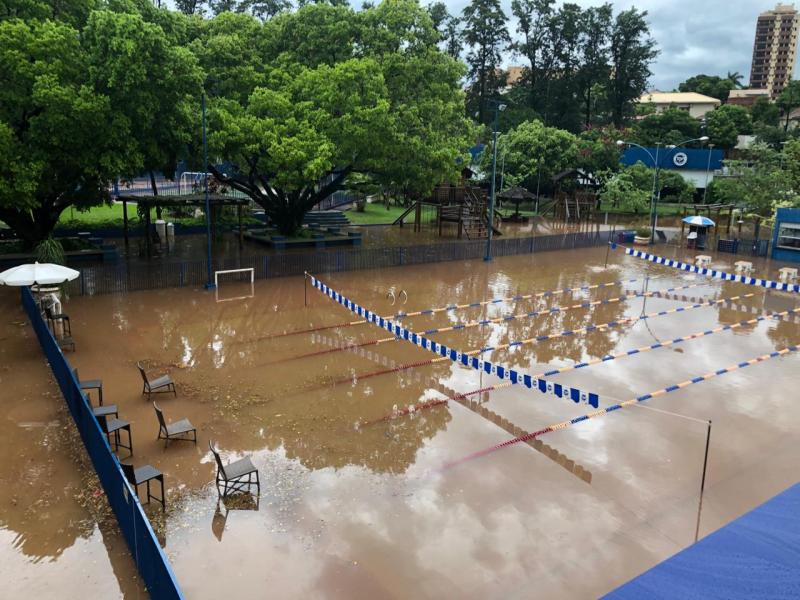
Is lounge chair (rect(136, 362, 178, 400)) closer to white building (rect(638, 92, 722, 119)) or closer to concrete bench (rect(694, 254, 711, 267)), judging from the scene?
concrete bench (rect(694, 254, 711, 267))

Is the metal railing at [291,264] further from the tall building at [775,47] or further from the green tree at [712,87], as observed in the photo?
the tall building at [775,47]

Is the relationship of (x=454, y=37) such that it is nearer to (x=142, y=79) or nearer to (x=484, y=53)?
(x=484, y=53)

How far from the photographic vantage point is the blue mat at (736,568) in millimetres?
5754

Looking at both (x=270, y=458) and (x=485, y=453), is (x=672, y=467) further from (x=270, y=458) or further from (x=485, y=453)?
(x=270, y=458)

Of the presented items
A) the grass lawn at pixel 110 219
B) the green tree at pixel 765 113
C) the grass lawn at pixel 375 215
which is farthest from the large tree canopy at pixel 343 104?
the green tree at pixel 765 113

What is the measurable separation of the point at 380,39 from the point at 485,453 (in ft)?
80.7

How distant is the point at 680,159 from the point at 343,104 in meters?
43.3

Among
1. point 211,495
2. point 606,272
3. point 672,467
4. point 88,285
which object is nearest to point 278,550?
point 211,495

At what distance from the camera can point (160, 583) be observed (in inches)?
280

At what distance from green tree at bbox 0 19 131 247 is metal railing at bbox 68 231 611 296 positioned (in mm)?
3569

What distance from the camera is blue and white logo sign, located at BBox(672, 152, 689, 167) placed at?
59.9m

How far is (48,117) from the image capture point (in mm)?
21625

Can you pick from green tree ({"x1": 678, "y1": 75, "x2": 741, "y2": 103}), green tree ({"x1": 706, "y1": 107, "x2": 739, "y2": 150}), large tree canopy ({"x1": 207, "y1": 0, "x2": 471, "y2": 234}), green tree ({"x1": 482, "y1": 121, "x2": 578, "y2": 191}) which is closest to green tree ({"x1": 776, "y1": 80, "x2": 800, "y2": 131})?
green tree ({"x1": 706, "y1": 107, "x2": 739, "y2": 150})

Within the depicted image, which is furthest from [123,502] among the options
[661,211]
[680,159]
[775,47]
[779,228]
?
[775,47]
